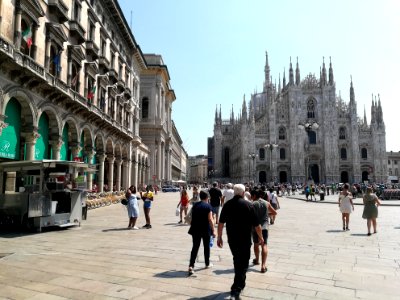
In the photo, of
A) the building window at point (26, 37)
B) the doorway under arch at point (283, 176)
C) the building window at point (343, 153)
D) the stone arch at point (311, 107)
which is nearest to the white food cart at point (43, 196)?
the building window at point (26, 37)

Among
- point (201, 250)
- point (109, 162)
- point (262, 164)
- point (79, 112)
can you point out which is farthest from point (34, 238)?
point (262, 164)

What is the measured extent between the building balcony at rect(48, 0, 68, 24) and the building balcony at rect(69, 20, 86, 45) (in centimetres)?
97

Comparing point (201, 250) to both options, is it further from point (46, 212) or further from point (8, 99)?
point (8, 99)

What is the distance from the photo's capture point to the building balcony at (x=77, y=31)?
824 inches

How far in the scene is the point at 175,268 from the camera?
6918 millimetres

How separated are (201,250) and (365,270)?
12.5 feet

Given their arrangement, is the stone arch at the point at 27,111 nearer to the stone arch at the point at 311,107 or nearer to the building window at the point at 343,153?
the stone arch at the point at 311,107

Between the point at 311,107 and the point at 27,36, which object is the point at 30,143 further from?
the point at 311,107

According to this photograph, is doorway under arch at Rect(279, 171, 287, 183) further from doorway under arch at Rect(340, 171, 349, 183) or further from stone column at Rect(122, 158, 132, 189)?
stone column at Rect(122, 158, 132, 189)

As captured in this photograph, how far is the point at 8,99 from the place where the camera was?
47.9ft

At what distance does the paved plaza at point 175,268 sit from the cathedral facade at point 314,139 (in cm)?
6359

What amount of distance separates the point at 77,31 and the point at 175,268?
18534 mm

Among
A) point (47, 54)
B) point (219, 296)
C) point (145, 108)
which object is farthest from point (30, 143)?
point (145, 108)

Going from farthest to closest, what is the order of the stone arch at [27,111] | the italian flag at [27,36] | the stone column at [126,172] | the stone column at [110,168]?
1. the stone column at [126,172]
2. the stone column at [110,168]
3. the stone arch at [27,111]
4. the italian flag at [27,36]
